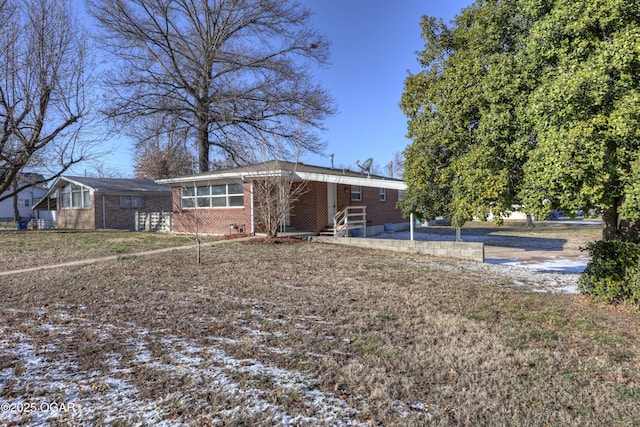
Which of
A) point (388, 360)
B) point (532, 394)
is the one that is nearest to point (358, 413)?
point (388, 360)

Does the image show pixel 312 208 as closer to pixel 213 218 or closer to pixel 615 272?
pixel 213 218

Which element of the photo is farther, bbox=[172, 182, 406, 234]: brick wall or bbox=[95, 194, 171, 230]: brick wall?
bbox=[95, 194, 171, 230]: brick wall

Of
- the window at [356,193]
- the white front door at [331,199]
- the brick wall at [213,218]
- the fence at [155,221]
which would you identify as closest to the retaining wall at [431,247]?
the white front door at [331,199]

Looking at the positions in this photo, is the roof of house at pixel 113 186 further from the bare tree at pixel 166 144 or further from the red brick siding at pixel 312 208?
the red brick siding at pixel 312 208

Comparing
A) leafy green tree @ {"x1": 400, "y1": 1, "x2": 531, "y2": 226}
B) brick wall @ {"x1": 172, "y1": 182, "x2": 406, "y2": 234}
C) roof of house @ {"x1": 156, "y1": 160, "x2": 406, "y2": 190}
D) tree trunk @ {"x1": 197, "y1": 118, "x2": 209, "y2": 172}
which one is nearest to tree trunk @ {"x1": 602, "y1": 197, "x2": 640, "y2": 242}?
leafy green tree @ {"x1": 400, "y1": 1, "x2": 531, "y2": 226}

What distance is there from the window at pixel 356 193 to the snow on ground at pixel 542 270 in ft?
26.9

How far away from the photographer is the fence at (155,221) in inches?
787

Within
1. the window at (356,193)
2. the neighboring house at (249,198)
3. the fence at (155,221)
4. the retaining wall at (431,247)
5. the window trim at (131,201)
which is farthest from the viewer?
the window trim at (131,201)

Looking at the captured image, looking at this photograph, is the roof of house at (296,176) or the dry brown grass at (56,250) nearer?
the dry brown grass at (56,250)

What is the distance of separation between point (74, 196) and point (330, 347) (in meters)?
27.7

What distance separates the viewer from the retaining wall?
1212cm

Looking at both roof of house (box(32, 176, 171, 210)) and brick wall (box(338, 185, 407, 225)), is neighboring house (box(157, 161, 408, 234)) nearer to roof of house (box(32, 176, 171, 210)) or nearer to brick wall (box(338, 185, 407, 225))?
brick wall (box(338, 185, 407, 225))

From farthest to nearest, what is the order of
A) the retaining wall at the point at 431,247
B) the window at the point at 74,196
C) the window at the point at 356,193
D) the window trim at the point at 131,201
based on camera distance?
the window trim at the point at 131,201, the window at the point at 74,196, the window at the point at 356,193, the retaining wall at the point at 431,247

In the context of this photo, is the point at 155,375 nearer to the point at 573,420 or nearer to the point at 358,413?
the point at 358,413
